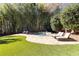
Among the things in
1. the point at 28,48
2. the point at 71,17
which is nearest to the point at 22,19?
the point at 28,48

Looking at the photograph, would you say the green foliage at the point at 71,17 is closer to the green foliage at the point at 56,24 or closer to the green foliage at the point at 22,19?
the green foliage at the point at 56,24

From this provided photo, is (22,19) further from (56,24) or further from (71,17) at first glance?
(71,17)

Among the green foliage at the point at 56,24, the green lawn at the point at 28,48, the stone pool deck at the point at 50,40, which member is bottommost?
the green lawn at the point at 28,48

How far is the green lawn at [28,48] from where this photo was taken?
12.6 feet

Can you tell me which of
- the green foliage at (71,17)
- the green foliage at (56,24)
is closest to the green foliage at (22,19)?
the green foliage at (56,24)

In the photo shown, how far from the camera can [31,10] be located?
12.8 ft

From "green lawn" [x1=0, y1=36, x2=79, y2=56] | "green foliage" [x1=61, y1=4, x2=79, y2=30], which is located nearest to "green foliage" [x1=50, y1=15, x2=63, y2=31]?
"green foliage" [x1=61, y1=4, x2=79, y2=30]

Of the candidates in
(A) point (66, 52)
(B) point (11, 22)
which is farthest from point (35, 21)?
(A) point (66, 52)

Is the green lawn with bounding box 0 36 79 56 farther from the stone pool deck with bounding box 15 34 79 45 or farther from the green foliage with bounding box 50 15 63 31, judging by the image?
the green foliage with bounding box 50 15 63 31

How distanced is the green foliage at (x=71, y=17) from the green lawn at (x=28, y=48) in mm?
353

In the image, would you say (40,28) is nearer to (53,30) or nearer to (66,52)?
(53,30)

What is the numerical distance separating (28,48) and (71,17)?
2.94 ft

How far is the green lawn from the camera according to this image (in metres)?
3.85

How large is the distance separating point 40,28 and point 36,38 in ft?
0.63
